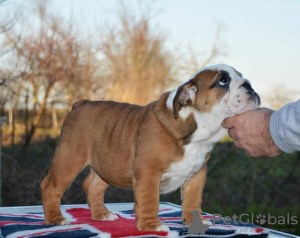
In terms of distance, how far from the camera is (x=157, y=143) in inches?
91.5

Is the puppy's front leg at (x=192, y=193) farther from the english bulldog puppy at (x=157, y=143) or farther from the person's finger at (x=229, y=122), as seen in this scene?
the person's finger at (x=229, y=122)

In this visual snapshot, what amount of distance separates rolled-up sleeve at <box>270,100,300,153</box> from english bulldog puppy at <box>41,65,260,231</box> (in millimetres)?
160

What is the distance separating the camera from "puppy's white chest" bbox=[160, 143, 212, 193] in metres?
2.35

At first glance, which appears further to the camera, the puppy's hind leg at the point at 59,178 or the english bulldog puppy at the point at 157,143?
the puppy's hind leg at the point at 59,178

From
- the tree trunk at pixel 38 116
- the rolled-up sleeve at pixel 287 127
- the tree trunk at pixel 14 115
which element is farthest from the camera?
the tree trunk at pixel 38 116

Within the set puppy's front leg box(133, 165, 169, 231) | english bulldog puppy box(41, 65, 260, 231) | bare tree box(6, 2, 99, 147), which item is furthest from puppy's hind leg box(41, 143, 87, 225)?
bare tree box(6, 2, 99, 147)

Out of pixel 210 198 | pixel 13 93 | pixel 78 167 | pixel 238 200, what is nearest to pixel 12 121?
pixel 13 93

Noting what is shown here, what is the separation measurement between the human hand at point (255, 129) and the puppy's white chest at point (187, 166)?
181 millimetres

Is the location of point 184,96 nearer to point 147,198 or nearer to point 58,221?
point 147,198

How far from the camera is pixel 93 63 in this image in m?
7.43

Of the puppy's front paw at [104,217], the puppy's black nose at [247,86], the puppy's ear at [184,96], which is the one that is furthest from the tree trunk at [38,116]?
the puppy's black nose at [247,86]

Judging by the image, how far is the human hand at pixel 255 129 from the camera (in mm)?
2371

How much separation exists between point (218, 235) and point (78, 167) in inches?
37.0

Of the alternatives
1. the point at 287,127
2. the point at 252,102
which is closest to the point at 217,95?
the point at 252,102
